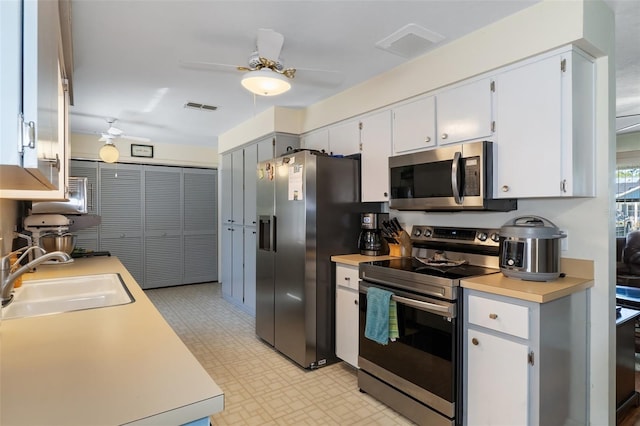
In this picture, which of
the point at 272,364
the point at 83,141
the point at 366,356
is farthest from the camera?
the point at 83,141

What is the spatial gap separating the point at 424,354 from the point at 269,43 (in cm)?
213

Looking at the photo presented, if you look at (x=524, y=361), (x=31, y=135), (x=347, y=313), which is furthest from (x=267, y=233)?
(x=31, y=135)

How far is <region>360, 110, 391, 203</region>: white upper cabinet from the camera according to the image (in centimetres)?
295

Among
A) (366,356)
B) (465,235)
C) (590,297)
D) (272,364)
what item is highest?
(465,235)

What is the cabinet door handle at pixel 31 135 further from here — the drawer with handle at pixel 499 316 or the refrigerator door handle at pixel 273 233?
the refrigerator door handle at pixel 273 233

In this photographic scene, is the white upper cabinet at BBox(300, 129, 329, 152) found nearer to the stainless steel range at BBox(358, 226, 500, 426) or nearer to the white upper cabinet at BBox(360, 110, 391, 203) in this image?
the white upper cabinet at BBox(360, 110, 391, 203)

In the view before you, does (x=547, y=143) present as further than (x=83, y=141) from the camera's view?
No

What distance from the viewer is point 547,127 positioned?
196cm

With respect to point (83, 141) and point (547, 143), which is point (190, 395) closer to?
point (547, 143)

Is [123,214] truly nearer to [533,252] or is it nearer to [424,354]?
[424,354]

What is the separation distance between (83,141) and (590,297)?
20.7 ft

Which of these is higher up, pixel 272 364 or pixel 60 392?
pixel 60 392

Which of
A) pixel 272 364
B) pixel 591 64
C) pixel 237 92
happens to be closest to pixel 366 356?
pixel 272 364

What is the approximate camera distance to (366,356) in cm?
257
